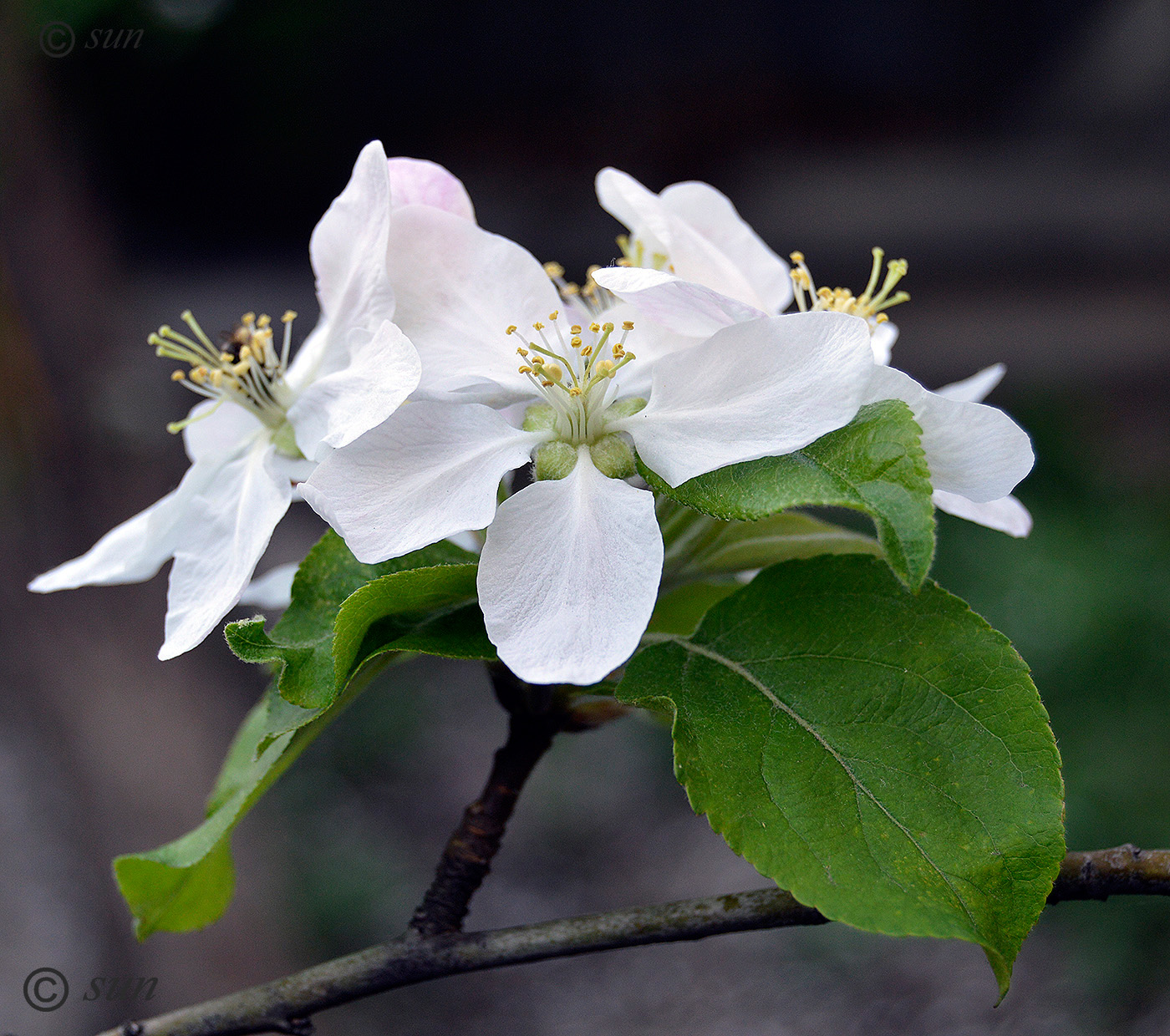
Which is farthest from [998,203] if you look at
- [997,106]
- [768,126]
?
[768,126]

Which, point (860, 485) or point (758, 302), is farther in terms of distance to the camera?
point (758, 302)

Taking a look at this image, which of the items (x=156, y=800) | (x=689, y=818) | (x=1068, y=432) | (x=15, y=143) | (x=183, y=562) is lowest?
(x=689, y=818)

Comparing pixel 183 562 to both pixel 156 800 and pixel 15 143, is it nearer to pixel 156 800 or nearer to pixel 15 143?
pixel 156 800

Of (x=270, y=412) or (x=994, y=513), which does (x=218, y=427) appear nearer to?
(x=270, y=412)

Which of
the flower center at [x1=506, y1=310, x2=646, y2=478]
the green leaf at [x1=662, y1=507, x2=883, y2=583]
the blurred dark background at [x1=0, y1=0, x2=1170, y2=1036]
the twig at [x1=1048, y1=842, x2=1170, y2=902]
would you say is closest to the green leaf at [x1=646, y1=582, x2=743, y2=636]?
the green leaf at [x1=662, y1=507, x2=883, y2=583]

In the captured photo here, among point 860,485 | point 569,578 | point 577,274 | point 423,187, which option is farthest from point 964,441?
point 577,274

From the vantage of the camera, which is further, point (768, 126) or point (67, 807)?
point (768, 126)

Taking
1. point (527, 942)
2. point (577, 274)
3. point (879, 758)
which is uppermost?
Answer: point (879, 758)
